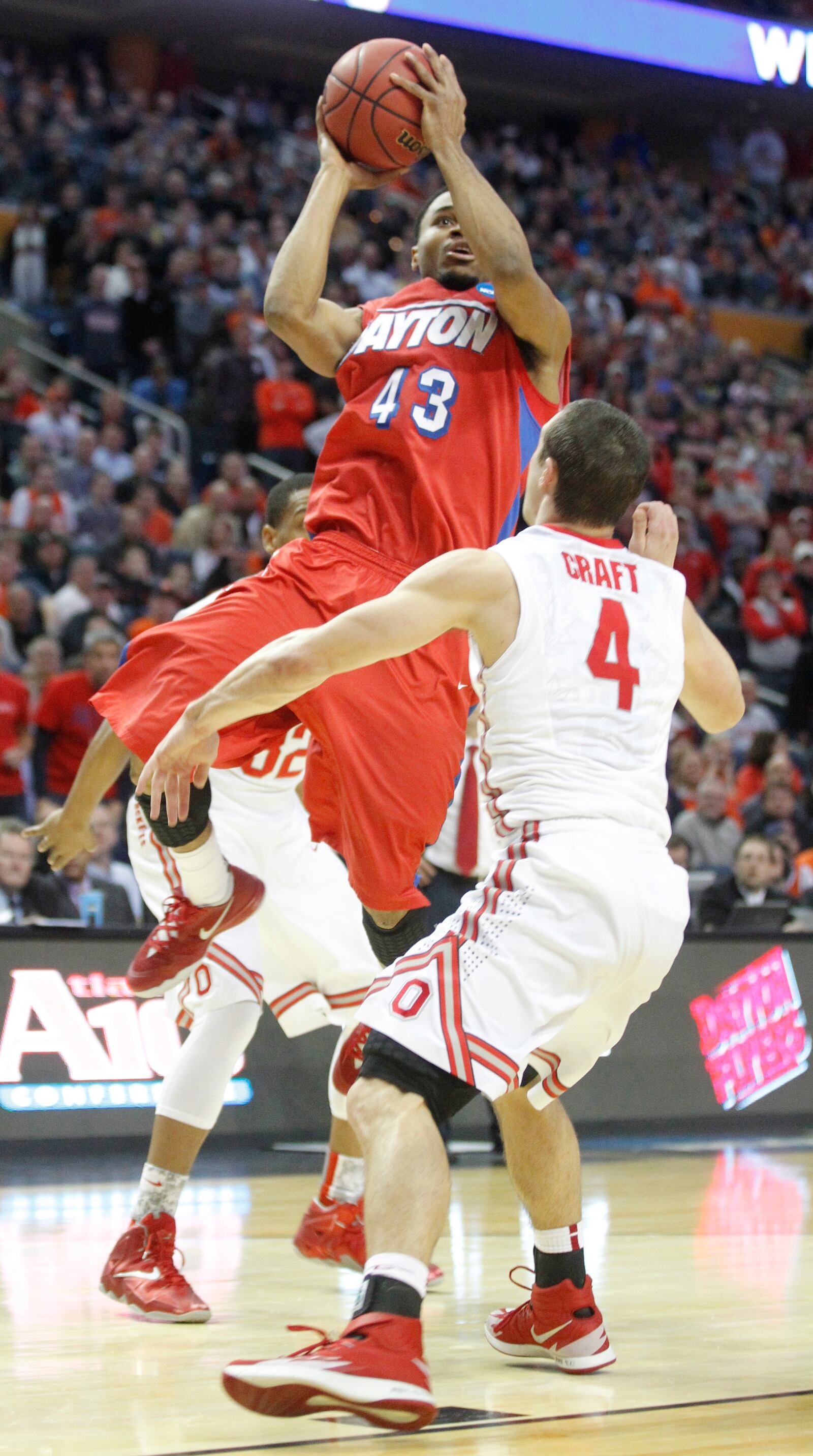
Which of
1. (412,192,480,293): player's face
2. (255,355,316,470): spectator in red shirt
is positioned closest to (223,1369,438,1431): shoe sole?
(412,192,480,293): player's face

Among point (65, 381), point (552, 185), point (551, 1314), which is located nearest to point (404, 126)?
point (551, 1314)

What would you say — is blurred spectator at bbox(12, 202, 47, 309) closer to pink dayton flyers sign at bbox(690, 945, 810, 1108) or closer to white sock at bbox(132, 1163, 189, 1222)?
pink dayton flyers sign at bbox(690, 945, 810, 1108)

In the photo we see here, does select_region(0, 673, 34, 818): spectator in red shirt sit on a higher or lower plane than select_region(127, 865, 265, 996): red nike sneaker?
lower

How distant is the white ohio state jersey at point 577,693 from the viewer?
10.5 ft

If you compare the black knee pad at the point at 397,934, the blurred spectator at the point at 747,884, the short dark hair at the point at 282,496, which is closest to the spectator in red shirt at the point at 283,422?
Result: the blurred spectator at the point at 747,884

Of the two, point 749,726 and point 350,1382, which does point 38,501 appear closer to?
point 749,726

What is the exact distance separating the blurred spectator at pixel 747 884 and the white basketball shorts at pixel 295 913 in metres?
3.98

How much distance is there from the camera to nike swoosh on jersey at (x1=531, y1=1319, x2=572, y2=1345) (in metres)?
3.52

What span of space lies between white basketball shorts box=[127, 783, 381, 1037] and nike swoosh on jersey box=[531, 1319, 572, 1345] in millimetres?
1475

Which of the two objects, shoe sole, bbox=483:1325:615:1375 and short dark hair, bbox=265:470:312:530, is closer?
shoe sole, bbox=483:1325:615:1375

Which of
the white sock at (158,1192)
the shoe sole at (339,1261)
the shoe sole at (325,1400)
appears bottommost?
the shoe sole at (339,1261)

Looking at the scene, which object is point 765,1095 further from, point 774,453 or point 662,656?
point 774,453

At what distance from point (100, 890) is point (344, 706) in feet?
16.3

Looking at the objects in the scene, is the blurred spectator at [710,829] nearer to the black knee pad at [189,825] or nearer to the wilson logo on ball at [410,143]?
the wilson logo on ball at [410,143]
